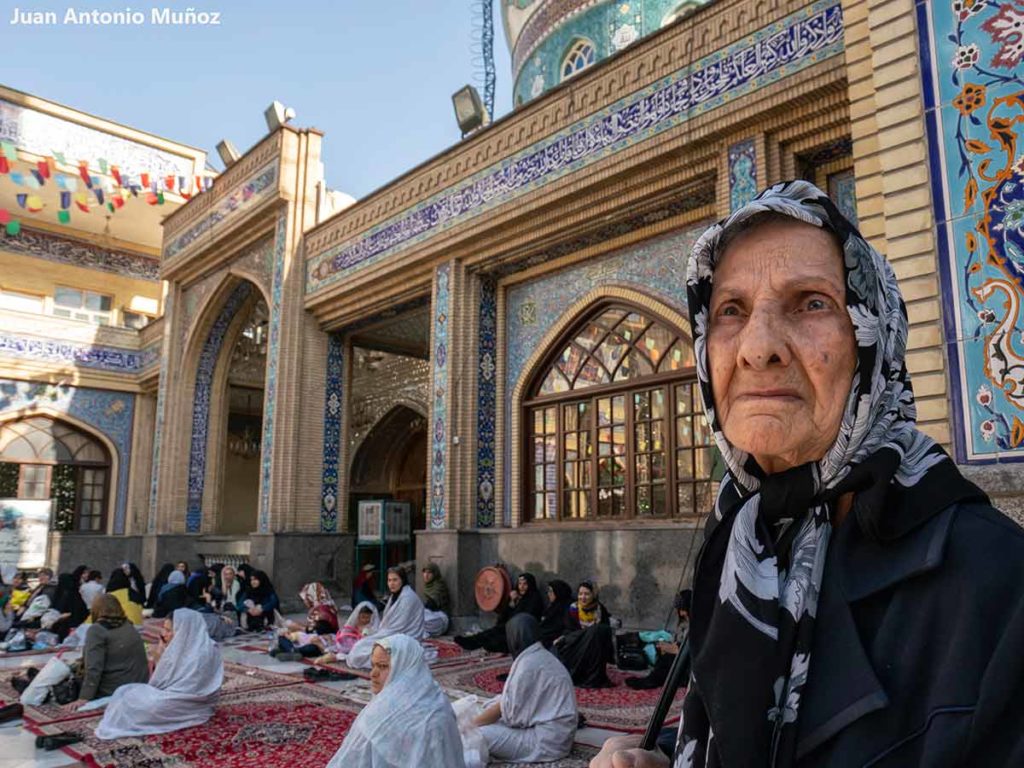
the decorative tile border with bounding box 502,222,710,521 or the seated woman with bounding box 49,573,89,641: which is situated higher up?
the decorative tile border with bounding box 502,222,710,521

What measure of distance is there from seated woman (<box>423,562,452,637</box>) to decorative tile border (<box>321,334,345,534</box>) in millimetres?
2157

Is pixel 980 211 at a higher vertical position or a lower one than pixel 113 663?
higher

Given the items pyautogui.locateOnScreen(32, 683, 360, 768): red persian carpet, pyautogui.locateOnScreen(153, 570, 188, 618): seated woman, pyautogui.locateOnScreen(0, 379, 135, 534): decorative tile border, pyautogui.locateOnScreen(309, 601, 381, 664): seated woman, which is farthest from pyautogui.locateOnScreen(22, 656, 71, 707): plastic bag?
pyautogui.locateOnScreen(0, 379, 135, 534): decorative tile border

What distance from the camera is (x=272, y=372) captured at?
8469 mm

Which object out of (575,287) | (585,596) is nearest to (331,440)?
(575,287)

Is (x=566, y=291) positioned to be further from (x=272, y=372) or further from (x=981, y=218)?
(x=981, y=218)

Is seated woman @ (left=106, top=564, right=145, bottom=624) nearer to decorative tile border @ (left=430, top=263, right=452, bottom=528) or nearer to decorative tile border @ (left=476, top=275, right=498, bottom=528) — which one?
decorative tile border @ (left=430, top=263, right=452, bottom=528)

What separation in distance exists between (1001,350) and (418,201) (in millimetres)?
5307

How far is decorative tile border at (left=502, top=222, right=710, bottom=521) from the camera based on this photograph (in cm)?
575

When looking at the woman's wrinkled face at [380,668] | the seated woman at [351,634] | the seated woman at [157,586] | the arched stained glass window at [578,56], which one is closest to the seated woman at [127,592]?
the seated woman at [157,586]

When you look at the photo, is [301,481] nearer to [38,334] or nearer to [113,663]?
[113,663]

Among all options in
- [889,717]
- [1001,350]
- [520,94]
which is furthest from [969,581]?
[520,94]

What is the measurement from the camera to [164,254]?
1101 centimetres

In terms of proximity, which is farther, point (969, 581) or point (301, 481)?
point (301, 481)
